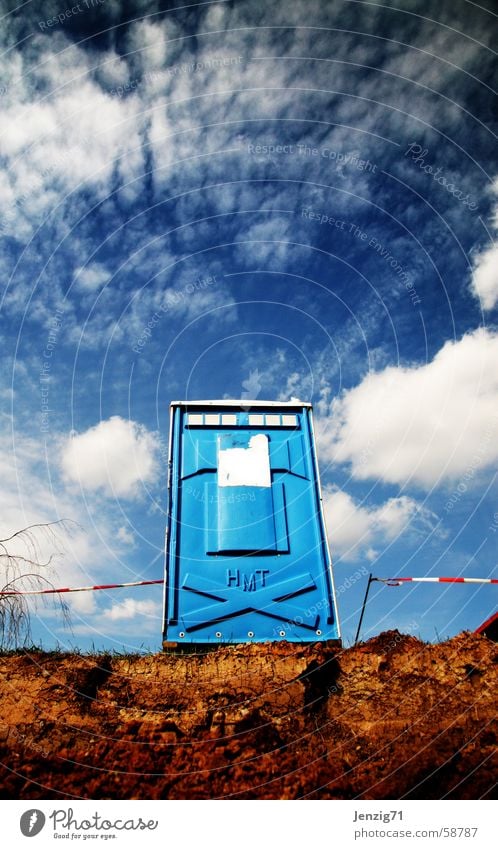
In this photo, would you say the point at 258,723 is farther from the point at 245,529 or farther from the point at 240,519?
the point at 240,519

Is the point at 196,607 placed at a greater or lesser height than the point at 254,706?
greater

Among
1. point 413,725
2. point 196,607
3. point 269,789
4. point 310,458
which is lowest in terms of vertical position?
point 269,789

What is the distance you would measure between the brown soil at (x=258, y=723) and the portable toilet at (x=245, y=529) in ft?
3.10

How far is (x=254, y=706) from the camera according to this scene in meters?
5.61

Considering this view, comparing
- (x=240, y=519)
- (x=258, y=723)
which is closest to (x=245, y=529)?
(x=240, y=519)

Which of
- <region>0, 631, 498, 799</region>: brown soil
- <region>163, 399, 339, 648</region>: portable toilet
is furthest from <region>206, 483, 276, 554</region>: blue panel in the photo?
<region>0, 631, 498, 799</region>: brown soil

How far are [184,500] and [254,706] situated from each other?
11.4 ft

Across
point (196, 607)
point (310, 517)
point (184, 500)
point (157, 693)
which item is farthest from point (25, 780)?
point (310, 517)

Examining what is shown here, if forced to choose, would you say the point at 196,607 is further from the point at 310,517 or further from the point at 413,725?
the point at 413,725

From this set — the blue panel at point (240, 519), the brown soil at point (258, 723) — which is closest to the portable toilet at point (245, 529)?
the blue panel at point (240, 519)

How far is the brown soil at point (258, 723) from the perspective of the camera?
4.34m

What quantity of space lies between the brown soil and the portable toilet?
3.10 feet
